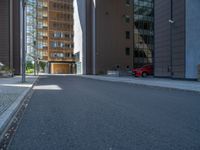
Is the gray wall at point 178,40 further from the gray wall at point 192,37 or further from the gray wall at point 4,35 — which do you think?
the gray wall at point 4,35

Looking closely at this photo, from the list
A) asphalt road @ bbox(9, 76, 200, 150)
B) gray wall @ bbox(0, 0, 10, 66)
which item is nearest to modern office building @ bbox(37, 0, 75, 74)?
gray wall @ bbox(0, 0, 10, 66)

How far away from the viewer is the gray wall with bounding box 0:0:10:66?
45094mm

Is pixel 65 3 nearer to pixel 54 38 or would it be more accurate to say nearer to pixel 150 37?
pixel 54 38

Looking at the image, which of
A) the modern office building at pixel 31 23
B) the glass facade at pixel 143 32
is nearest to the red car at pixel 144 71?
the glass facade at pixel 143 32

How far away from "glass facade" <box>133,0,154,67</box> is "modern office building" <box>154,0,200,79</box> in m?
26.5

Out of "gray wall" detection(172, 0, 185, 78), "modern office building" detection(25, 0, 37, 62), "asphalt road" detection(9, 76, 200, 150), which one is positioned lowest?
"asphalt road" detection(9, 76, 200, 150)

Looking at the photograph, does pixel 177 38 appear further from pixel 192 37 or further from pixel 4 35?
pixel 4 35

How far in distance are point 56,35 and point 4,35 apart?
47.8 m

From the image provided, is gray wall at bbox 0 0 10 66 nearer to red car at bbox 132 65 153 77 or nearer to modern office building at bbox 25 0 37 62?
red car at bbox 132 65 153 77

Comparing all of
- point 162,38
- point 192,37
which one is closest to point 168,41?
point 162,38

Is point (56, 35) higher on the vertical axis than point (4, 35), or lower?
higher

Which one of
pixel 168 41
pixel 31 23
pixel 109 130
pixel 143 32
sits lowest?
pixel 109 130

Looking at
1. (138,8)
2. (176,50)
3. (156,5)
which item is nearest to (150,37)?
(138,8)

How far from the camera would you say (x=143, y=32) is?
61.5 metres
